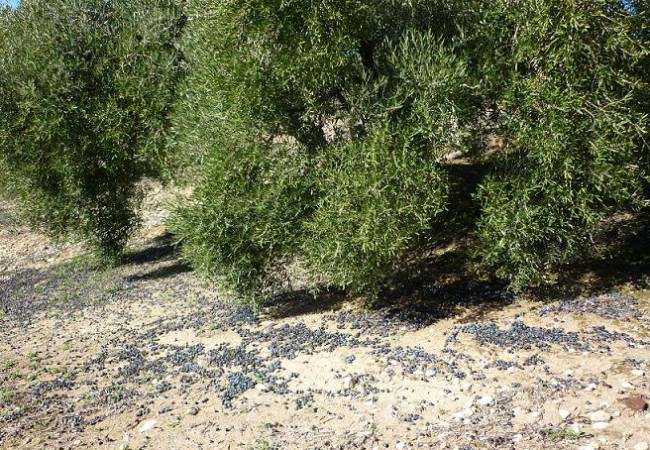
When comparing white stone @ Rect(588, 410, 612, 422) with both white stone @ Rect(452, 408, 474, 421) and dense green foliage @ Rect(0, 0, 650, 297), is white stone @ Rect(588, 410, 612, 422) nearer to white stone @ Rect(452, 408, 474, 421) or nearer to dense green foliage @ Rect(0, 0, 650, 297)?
white stone @ Rect(452, 408, 474, 421)

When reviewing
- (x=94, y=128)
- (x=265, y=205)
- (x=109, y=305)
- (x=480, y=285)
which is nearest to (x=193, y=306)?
(x=109, y=305)

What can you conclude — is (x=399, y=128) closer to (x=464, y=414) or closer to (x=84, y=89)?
(x=464, y=414)

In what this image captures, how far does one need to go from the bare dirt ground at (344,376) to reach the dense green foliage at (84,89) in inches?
204

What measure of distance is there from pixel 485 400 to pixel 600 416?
1464 millimetres

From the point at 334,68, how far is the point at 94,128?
8622 mm

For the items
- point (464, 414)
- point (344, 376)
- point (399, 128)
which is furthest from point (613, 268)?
point (344, 376)

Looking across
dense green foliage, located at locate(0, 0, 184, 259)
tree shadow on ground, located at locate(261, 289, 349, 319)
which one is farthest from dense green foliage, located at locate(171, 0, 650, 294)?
dense green foliage, located at locate(0, 0, 184, 259)

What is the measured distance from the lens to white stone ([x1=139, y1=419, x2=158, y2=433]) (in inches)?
342

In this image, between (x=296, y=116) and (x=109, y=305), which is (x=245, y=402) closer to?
(x=296, y=116)

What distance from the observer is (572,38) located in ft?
31.2

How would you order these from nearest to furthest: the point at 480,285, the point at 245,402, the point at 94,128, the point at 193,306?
the point at 245,402 < the point at 480,285 < the point at 193,306 < the point at 94,128

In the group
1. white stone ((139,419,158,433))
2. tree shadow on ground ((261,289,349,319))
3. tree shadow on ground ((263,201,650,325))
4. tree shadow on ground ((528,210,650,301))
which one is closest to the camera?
white stone ((139,419,158,433))

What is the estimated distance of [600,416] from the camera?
22.8 ft

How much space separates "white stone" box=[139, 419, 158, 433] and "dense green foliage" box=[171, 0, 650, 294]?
354cm
